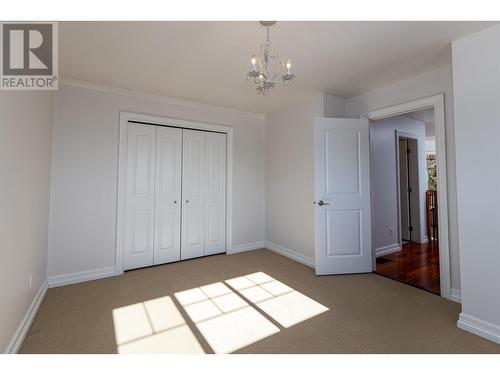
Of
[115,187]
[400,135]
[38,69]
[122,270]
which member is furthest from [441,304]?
[38,69]

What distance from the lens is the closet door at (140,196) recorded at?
3.29 m

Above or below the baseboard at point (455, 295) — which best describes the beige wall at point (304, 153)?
above

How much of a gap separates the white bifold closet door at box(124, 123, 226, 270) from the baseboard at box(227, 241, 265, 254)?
0.18m

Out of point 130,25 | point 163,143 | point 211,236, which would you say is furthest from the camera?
point 211,236

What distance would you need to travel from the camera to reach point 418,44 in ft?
7.02

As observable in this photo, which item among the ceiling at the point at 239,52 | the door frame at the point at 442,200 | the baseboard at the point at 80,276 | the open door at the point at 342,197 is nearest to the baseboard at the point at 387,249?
the open door at the point at 342,197

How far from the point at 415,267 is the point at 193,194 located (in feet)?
11.3

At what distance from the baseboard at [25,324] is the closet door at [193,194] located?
5.56ft

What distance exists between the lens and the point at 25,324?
6.26 feet

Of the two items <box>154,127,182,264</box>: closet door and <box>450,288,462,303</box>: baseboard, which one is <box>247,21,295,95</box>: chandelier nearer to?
<box>154,127,182,264</box>: closet door

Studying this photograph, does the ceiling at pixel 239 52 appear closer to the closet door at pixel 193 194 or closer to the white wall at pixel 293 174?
the white wall at pixel 293 174

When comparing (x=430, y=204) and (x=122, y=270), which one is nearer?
(x=122, y=270)

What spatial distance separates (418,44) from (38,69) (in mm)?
3506

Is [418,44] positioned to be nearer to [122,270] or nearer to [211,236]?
[211,236]
